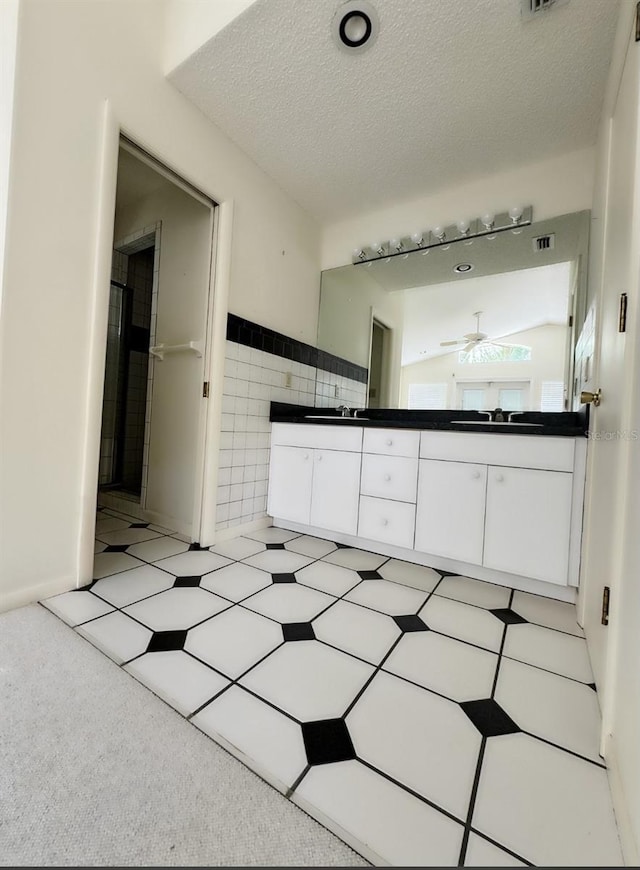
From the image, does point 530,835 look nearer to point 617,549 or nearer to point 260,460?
point 617,549

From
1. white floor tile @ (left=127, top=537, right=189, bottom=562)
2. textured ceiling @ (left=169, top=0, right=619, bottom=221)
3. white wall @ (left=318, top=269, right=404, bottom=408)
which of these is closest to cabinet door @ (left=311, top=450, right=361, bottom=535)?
white floor tile @ (left=127, top=537, right=189, bottom=562)

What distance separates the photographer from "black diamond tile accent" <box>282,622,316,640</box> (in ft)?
3.94

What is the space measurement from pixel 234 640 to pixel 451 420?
1.50 meters

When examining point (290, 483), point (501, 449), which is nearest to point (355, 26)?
point (501, 449)

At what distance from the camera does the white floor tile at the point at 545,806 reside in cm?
61

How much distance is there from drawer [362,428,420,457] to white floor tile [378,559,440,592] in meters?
0.60

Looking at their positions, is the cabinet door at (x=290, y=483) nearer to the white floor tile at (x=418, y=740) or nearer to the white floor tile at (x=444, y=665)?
the white floor tile at (x=444, y=665)

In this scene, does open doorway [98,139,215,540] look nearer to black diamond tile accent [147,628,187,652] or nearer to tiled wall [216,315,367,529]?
tiled wall [216,315,367,529]

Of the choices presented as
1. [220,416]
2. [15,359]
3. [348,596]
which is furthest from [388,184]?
[348,596]

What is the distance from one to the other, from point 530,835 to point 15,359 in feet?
6.18

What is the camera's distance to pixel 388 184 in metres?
2.33

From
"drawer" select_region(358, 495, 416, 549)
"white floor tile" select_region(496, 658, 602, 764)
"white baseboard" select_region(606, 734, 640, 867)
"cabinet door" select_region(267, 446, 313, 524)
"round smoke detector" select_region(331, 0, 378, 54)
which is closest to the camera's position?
"white baseboard" select_region(606, 734, 640, 867)

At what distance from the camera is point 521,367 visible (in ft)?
6.90

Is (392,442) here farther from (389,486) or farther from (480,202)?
(480,202)
